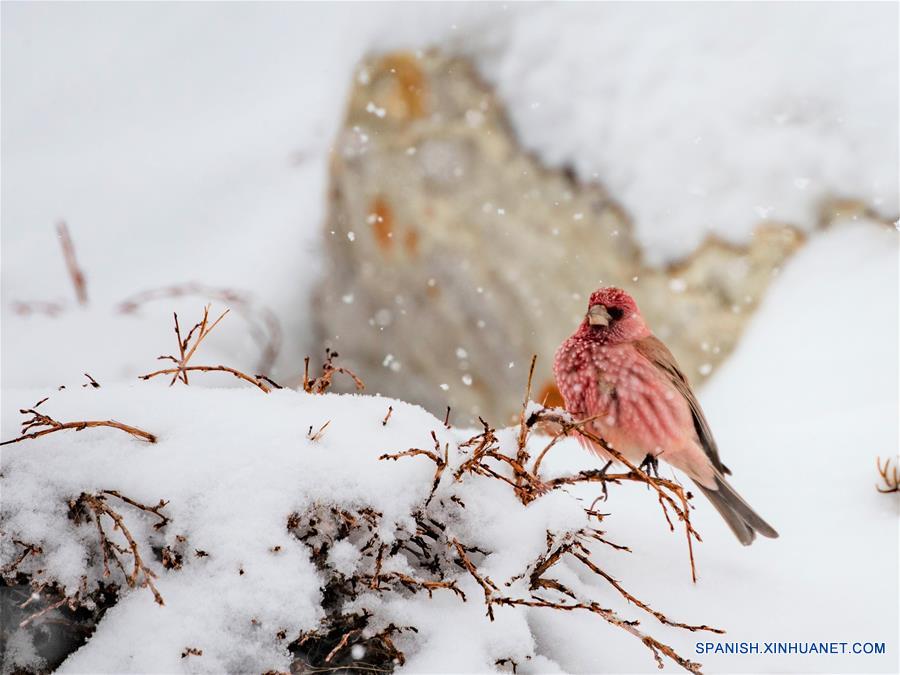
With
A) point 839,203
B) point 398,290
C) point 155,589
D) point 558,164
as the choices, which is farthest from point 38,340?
point 839,203

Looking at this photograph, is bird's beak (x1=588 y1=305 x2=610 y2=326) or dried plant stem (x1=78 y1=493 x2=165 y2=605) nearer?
dried plant stem (x1=78 y1=493 x2=165 y2=605)

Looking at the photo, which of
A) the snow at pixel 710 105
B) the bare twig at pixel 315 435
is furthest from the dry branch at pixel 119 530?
the snow at pixel 710 105

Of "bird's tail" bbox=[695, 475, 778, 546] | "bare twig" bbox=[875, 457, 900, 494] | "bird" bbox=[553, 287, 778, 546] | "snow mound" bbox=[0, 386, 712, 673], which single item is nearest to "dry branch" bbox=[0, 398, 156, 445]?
"snow mound" bbox=[0, 386, 712, 673]

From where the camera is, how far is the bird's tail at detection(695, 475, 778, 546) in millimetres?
1644

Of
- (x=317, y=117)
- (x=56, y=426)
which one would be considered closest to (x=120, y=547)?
(x=56, y=426)

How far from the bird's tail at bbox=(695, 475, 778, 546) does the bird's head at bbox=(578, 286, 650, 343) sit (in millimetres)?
388

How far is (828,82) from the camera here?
8.38 ft

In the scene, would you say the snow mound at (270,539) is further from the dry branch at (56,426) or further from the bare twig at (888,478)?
the bare twig at (888,478)

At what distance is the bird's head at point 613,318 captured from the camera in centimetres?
164

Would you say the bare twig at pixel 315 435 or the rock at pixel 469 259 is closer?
the bare twig at pixel 315 435

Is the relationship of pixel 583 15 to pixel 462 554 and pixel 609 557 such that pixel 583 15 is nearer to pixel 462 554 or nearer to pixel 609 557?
pixel 609 557

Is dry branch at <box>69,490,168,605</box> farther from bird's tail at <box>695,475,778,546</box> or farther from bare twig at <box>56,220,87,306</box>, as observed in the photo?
bare twig at <box>56,220,87,306</box>

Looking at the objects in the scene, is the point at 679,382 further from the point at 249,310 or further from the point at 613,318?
the point at 249,310

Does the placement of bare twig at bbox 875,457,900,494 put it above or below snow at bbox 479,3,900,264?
below
